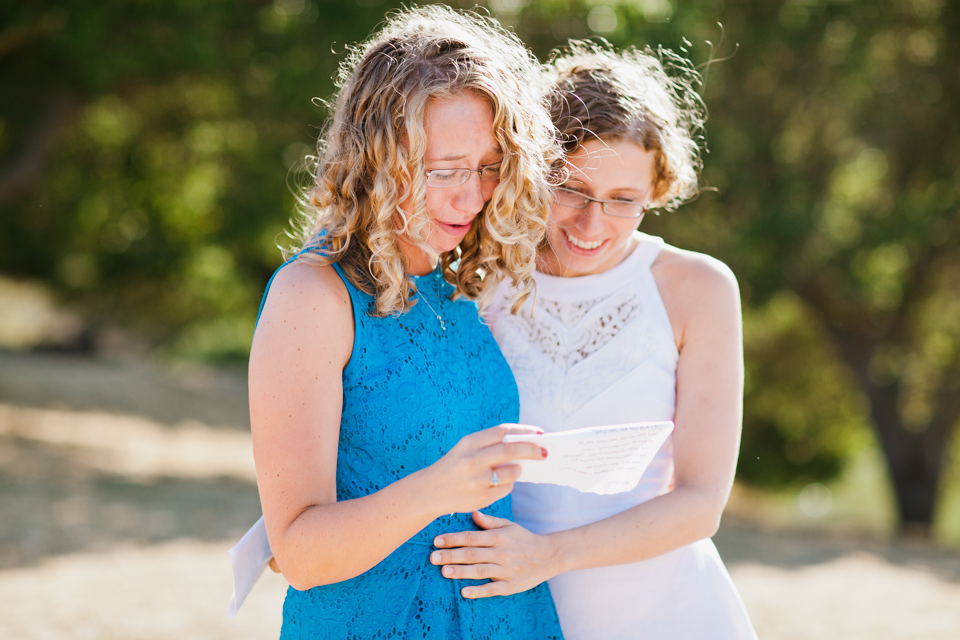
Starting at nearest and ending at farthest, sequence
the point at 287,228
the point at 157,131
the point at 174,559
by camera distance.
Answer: the point at 174,559
the point at 287,228
the point at 157,131

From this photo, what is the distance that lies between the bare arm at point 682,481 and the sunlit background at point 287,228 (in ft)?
8.69

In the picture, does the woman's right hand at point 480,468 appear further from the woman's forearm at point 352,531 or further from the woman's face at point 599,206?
the woman's face at point 599,206

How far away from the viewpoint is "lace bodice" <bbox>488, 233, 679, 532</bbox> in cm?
221

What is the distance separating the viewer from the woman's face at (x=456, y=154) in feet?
5.83

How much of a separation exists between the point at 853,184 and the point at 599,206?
12198mm

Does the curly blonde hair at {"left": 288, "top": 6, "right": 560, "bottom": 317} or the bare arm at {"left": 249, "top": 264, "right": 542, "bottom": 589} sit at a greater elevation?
the curly blonde hair at {"left": 288, "top": 6, "right": 560, "bottom": 317}

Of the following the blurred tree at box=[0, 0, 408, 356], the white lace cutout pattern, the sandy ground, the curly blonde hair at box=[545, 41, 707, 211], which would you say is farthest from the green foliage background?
the white lace cutout pattern

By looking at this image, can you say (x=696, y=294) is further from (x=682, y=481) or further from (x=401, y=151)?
(x=401, y=151)

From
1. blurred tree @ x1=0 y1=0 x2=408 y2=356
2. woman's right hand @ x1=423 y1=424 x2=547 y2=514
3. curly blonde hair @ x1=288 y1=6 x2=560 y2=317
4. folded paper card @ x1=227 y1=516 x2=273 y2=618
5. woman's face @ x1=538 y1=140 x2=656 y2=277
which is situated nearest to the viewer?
woman's right hand @ x1=423 y1=424 x2=547 y2=514

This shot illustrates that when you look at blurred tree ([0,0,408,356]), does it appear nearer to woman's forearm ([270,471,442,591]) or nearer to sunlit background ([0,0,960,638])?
sunlit background ([0,0,960,638])

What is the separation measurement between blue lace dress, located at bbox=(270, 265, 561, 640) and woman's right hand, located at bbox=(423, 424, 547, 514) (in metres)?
0.31

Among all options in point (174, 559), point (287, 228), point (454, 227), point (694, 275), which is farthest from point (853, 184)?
point (454, 227)

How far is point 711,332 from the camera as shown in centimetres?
220

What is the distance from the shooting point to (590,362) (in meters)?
2.28
